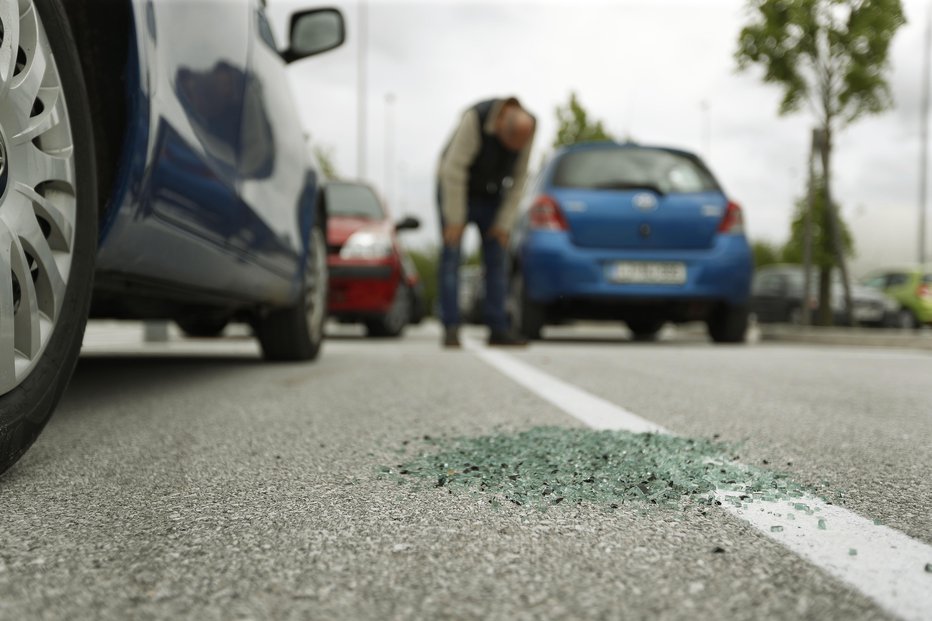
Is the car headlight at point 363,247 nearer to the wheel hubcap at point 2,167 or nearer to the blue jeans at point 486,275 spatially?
the blue jeans at point 486,275

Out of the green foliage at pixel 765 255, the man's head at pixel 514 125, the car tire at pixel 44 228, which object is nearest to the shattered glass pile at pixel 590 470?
the car tire at pixel 44 228

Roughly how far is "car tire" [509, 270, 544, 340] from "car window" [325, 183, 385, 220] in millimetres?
1883

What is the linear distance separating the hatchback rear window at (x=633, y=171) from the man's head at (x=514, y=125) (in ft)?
4.18

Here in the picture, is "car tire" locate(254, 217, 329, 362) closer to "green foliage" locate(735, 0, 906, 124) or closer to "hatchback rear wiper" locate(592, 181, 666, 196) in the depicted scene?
"hatchback rear wiper" locate(592, 181, 666, 196)

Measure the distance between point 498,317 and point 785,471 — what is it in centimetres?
530

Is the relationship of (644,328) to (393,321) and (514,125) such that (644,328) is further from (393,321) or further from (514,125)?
(514,125)

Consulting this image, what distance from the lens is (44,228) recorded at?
6.53 ft

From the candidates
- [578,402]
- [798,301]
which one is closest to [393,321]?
[578,402]

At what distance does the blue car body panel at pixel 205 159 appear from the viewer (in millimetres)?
2369

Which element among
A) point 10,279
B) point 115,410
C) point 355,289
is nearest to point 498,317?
point 355,289

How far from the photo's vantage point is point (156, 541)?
1.53 meters

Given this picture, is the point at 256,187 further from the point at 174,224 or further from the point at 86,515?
the point at 86,515

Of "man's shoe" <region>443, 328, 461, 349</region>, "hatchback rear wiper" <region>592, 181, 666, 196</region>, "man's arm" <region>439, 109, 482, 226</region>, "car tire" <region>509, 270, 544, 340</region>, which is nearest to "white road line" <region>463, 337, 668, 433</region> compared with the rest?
"man's arm" <region>439, 109, 482, 226</region>

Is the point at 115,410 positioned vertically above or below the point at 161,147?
below
